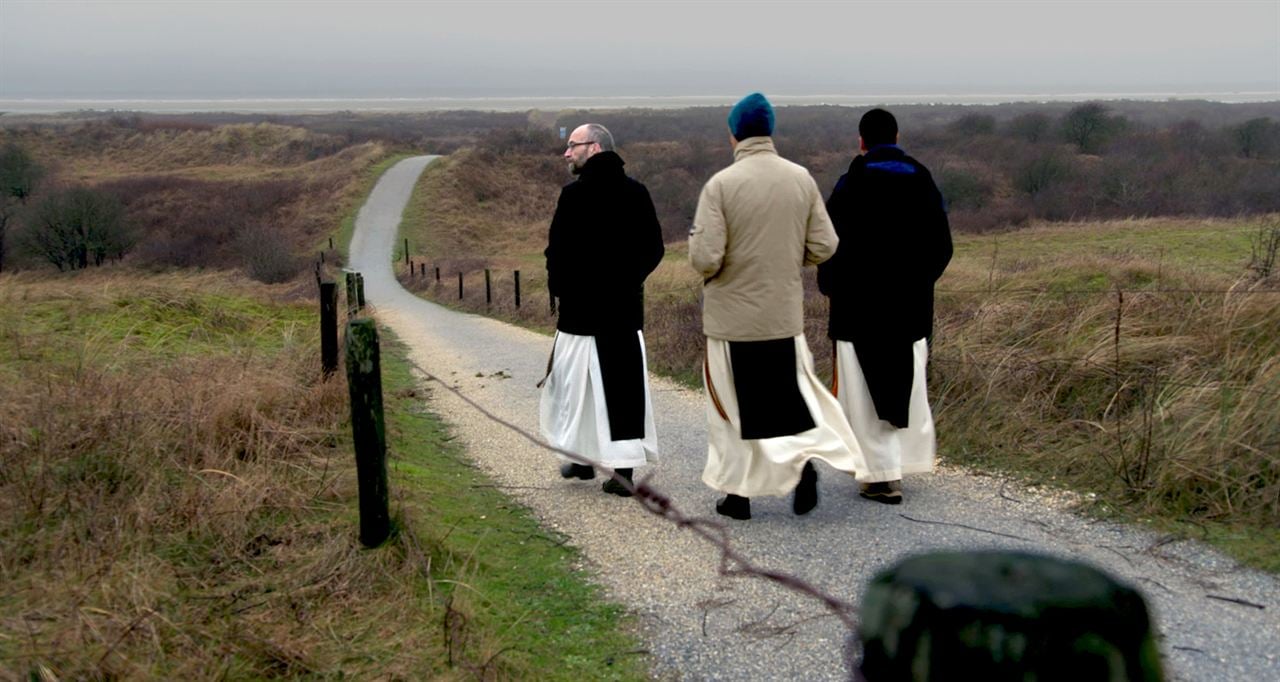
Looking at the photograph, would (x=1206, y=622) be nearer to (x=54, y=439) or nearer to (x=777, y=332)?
(x=777, y=332)

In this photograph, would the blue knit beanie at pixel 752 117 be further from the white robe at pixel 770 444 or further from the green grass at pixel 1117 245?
the green grass at pixel 1117 245

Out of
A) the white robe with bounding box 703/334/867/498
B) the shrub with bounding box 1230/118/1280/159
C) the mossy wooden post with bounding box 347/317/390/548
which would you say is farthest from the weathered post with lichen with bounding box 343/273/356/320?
the shrub with bounding box 1230/118/1280/159

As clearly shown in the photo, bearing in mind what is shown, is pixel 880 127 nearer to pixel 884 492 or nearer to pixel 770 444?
pixel 770 444

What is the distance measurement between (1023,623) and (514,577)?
406 cm

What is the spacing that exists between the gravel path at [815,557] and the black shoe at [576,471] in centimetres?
7

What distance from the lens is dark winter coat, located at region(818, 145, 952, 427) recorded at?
17.6 feet

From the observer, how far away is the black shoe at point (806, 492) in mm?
5285

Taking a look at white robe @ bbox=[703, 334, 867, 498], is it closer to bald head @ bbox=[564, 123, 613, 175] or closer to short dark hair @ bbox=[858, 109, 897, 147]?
short dark hair @ bbox=[858, 109, 897, 147]

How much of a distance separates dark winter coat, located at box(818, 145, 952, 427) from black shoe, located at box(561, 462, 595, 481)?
1850 millimetres

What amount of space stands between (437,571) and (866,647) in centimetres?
371

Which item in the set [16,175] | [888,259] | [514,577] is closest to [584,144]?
[888,259]

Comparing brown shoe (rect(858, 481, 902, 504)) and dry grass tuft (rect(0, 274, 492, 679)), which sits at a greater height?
dry grass tuft (rect(0, 274, 492, 679))

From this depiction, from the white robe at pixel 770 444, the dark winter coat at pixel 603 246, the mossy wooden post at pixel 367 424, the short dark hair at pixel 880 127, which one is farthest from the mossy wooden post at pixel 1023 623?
the dark winter coat at pixel 603 246

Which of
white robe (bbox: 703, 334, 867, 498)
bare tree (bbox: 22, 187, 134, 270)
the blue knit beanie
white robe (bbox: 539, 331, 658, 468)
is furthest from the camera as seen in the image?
bare tree (bbox: 22, 187, 134, 270)
